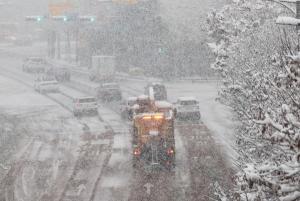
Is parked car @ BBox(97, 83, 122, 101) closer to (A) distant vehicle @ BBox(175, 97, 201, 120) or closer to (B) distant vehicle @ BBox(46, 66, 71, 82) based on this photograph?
(A) distant vehicle @ BBox(175, 97, 201, 120)

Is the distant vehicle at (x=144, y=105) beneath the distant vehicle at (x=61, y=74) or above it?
above

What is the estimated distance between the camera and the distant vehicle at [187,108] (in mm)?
42781

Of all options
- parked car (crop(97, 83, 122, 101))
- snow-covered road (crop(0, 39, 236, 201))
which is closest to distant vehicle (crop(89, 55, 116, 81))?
snow-covered road (crop(0, 39, 236, 201))

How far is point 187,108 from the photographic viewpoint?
4294 cm

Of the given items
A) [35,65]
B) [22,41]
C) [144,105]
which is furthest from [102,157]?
[22,41]

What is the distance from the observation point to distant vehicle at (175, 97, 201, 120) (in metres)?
42.8

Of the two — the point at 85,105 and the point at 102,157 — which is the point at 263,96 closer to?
the point at 102,157

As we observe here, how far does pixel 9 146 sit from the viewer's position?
37.3 meters

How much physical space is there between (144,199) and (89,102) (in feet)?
74.3

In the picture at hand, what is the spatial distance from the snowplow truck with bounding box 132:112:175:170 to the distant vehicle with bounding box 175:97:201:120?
1370 centimetres

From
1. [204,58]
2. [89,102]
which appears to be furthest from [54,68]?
[89,102]

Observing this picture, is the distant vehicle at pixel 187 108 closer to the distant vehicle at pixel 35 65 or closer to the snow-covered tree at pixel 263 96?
the snow-covered tree at pixel 263 96

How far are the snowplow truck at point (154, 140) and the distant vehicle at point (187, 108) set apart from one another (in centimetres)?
1370

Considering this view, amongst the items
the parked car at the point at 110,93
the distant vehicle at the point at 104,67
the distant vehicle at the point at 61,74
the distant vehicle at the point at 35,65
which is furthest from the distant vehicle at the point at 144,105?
the distant vehicle at the point at 35,65
